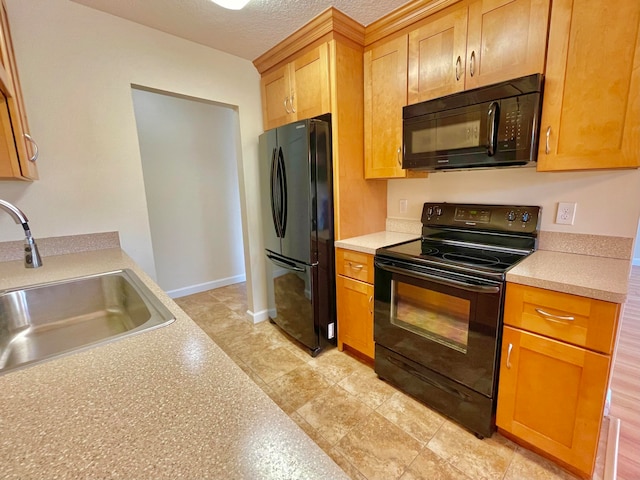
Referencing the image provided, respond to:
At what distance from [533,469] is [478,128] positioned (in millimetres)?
1669

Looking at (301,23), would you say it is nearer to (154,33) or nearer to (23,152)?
(154,33)

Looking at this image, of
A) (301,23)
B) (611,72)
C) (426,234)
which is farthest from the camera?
(426,234)

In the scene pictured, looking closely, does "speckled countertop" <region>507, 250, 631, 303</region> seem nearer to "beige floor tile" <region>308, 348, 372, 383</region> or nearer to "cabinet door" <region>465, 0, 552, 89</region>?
"cabinet door" <region>465, 0, 552, 89</region>

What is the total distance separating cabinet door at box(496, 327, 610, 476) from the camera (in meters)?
1.16

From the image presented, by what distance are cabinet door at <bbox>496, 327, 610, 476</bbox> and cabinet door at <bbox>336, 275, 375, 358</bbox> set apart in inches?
32.1

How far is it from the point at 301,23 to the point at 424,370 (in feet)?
7.69

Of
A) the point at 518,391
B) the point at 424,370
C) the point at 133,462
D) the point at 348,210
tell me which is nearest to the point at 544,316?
the point at 518,391

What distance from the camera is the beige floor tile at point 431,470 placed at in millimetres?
1300

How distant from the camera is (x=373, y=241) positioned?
2.08 m

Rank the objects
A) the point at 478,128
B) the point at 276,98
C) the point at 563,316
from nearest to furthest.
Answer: the point at 563,316
the point at 478,128
the point at 276,98

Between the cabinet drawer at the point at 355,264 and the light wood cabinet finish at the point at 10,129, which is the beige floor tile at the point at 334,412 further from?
the light wood cabinet finish at the point at 10,129

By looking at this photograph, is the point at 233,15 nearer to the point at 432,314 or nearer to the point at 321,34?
the point at 321,34

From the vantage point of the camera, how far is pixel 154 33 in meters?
1.99

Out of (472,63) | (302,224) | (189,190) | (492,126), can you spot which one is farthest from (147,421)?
(189,190)
